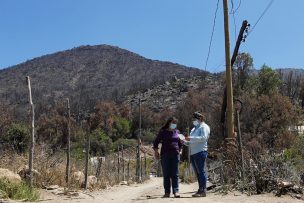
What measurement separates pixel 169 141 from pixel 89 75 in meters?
123

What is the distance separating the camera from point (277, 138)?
158ft

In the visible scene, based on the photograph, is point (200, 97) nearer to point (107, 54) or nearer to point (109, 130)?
point (109, 130)

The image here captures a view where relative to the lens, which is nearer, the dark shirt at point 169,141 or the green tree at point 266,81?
the dark shirt at point 169,141

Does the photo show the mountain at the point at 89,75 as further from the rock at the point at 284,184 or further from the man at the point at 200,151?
the rock at the point at 284,184

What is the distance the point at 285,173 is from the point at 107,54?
453 ft

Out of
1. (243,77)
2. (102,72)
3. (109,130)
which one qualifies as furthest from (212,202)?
(102,72)

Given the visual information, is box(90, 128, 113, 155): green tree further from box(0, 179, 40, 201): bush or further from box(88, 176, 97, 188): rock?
box(0, 179, 40, 201): bush

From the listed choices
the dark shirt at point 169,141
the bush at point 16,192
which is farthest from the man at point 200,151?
the bush at point 16,192

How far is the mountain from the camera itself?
370 feet

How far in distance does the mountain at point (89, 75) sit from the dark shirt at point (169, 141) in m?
89.0

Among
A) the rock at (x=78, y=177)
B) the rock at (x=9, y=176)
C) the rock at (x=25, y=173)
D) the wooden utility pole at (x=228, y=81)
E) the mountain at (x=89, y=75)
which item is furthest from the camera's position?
the mountain at (x=89, y=75)

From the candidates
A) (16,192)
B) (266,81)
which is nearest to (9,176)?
(16,192)

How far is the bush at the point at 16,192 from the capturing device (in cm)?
1036

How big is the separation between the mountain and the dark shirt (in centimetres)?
8904
